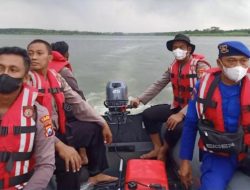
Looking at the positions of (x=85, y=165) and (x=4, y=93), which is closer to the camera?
(x=4, y=93)

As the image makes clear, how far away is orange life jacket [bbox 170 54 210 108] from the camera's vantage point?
10.6ft

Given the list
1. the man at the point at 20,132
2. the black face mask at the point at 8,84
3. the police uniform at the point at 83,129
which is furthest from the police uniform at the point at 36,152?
the police uniform at the point at 83,129

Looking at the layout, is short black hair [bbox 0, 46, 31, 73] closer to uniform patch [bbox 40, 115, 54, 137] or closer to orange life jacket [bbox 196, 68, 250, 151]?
uniform patch [bbox 40, 115, 54, 137]

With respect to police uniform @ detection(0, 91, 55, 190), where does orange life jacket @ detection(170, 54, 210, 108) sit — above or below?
above

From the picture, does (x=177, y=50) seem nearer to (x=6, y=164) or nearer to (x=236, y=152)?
(x=236, y=152)

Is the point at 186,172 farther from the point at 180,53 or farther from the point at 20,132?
the point at 180,53

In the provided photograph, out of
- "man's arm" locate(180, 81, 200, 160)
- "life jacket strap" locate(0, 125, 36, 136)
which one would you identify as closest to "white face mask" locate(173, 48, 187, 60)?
"man's arm" locate(180, 81, 200, 160)

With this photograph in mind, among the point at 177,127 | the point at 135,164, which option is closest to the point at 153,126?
the point at 177,127

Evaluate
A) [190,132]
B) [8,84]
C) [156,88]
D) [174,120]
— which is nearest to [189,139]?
[190,132]

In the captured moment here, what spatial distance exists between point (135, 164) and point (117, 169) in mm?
752

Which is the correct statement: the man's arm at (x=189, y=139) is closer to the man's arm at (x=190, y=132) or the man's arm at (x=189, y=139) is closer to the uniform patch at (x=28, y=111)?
the man's arm at (x=190, y=132)

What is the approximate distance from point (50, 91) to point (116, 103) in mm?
1309

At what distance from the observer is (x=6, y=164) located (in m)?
1.64

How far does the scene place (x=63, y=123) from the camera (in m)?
2.38
